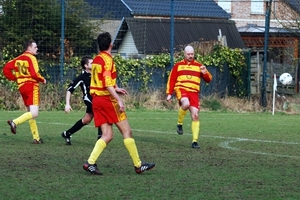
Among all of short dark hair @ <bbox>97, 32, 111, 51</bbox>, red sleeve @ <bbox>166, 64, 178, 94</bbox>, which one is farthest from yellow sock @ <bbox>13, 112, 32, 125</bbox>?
short dark hair @ <bbox>97, 32, 111, 51</bbox>

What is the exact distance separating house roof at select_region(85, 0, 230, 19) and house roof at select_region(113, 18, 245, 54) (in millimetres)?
394

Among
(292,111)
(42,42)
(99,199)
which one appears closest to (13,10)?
(42,42)

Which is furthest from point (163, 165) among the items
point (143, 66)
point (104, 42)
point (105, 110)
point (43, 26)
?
point (43, 26)

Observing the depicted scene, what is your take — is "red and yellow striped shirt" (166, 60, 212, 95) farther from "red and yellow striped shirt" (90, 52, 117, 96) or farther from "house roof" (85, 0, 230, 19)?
"house roof" (85, 0, 230, 19)

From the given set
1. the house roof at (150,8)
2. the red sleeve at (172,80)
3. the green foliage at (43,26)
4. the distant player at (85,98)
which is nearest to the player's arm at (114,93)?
the distant player at (85,98)

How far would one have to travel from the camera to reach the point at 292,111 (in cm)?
2295

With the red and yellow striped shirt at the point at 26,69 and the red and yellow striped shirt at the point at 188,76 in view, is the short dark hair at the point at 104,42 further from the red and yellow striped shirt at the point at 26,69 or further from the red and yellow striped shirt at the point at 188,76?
the red and yellow striped shirt at the point at 188,76

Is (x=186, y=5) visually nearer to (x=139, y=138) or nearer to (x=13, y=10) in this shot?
(x=13, y=10)

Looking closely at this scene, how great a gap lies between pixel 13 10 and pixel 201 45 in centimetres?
620

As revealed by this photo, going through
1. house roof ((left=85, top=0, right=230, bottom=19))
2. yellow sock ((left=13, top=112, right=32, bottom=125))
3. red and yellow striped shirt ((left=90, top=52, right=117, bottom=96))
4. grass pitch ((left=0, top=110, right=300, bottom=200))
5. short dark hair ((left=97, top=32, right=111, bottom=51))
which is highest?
house roof ((left=85, top=0, right=230, bottom=19))

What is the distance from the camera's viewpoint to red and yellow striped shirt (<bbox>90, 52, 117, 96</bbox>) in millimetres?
9094

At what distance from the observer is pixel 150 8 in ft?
93.7

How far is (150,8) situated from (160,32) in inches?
109

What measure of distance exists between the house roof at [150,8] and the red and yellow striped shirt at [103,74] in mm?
16036
